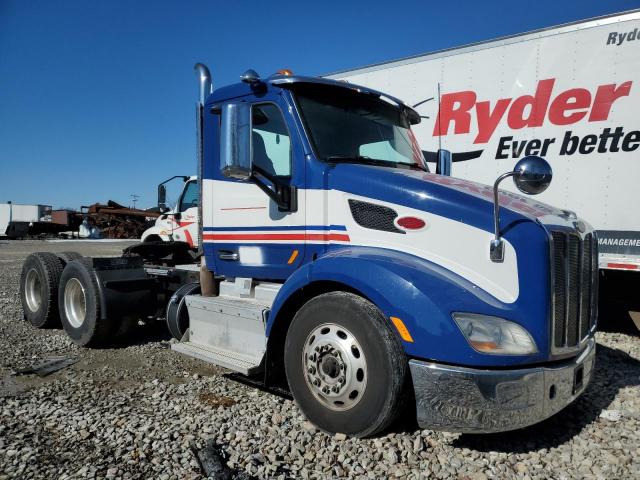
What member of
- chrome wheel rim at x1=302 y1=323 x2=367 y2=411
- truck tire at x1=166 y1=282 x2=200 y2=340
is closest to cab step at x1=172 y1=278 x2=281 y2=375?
truck tire at x1=166 y1=282 x2=200 y2=340

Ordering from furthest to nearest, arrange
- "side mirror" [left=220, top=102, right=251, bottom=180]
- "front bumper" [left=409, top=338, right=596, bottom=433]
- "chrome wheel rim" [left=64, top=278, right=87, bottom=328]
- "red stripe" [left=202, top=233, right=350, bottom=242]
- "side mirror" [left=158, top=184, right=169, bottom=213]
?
1. "side mirror" [left=158, top=184, right=169, bottom=213]
2. "chrome wheel rim" [left=64, top=278, right=87, bottom=328]
3. "red stripe" [left=202, top=233, right=350, bottom=242]
4. "side mirror" [left=220, top=102, right=251, bottom=180]
5. "front bumper" [left=409, top=338, right=596, bottom=433]

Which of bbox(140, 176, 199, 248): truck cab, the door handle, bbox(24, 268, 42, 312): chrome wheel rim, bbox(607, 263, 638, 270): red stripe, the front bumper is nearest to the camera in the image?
the front bumper

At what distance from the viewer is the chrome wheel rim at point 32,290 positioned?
6867 millimetres

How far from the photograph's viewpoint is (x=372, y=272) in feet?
10.1

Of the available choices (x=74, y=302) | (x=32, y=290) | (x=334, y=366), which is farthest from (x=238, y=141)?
(x=32, y=290)

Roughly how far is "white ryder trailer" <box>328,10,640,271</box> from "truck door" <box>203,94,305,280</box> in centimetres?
349

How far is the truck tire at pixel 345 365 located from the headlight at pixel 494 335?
17.1 inches

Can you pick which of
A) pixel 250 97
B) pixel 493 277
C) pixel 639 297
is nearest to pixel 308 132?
pixel 250 97

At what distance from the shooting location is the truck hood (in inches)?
123

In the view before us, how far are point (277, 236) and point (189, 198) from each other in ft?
17.7

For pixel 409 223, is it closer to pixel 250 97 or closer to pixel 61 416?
pixel 250 97

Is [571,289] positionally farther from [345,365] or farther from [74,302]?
[74,302]

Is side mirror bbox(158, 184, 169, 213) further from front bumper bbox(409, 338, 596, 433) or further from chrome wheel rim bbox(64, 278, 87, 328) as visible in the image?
front bumper bbox(409, 338, 596, 433)

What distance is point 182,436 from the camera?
337 centimetres
